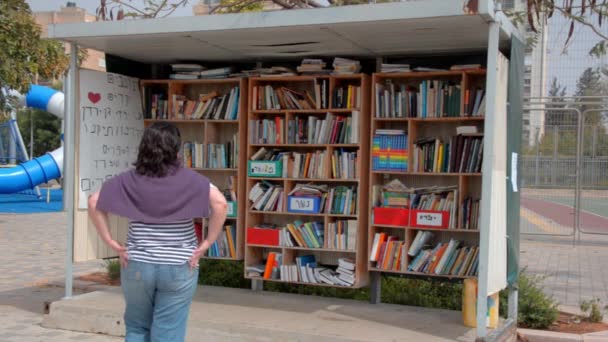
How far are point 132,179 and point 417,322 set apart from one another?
3.57 m

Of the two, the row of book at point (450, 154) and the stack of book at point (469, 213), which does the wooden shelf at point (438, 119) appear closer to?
the row of book at point (450, 154)

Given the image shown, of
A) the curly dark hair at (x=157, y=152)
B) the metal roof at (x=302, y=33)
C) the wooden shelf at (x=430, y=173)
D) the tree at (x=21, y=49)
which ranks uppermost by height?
the tree at (x=21, y=49)

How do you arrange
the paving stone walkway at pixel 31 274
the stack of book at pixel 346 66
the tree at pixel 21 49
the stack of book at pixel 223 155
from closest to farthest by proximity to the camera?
the paving stone walkway at pixel 31 274 < the stack of book at pixel 346 66 < the stack of book at pixel 223 155 < the tree at pixel 21 49

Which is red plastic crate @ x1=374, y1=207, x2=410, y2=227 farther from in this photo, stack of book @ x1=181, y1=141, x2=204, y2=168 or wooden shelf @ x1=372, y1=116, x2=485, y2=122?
stack of book @ x1=181, y1=141, x2=204, y2=168

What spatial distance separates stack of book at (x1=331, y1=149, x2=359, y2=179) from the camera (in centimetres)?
790

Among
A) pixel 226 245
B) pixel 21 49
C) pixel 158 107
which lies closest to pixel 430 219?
pixel 226 245

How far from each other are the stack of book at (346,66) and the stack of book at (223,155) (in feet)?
4.70

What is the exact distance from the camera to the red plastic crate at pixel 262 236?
8219mm

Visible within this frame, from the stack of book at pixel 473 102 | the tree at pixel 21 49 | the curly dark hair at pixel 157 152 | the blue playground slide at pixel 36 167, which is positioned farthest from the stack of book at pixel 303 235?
the blue playground slide at pixel 36 167

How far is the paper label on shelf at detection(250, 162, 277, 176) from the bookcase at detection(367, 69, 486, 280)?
1105 mm

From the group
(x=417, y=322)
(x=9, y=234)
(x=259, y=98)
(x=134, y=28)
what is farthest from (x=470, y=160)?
(x=9, y=234)

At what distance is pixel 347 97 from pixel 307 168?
883 mm

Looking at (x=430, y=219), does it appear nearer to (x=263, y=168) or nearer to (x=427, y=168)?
(x=427, y=168)

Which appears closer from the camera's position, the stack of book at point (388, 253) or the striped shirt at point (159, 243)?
the striped shirt at point (159, 243)
